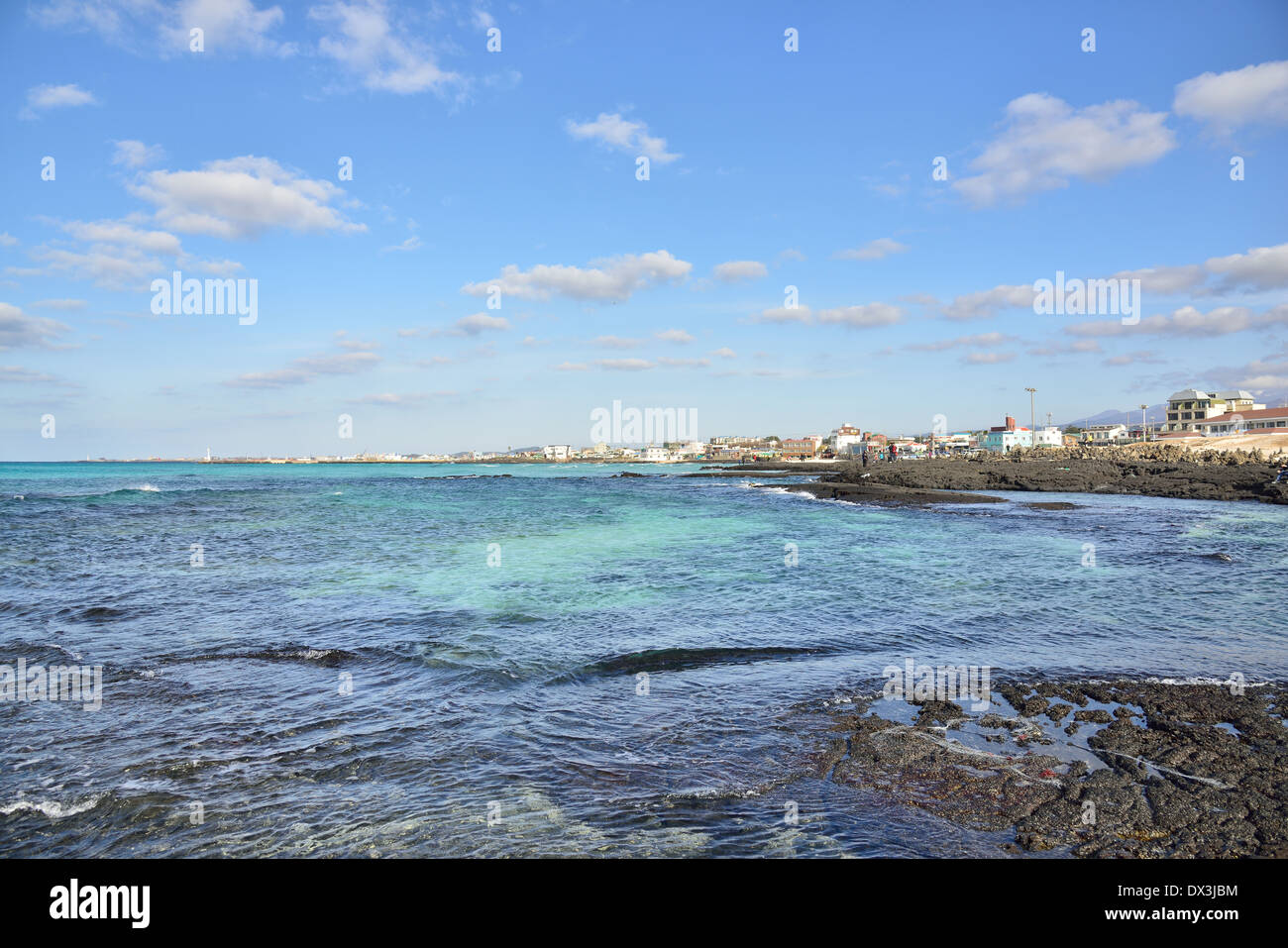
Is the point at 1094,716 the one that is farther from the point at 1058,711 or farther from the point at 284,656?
the point at 284,656

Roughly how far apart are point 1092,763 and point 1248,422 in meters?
107

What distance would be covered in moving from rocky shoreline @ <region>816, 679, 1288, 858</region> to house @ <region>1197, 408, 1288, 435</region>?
3961 inches

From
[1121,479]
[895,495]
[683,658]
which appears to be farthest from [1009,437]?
[683,658]

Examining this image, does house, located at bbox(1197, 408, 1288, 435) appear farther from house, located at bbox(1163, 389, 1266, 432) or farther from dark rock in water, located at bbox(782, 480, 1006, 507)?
dark rock in water, located at bbox(782, 480, 1006, 507)

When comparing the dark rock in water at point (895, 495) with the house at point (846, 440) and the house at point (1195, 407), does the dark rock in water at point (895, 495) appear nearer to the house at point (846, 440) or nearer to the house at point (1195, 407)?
the house at point (1195, 407)

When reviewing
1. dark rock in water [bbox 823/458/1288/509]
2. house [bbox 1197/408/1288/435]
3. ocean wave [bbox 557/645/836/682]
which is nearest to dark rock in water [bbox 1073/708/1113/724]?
ocean wave [bbox 557/645/836/682]

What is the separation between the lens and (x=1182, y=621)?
11.9 m

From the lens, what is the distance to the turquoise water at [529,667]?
5.34 metres

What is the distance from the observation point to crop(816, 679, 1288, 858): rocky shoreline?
16.3 ft

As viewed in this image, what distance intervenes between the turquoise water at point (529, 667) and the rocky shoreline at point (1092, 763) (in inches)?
19.4

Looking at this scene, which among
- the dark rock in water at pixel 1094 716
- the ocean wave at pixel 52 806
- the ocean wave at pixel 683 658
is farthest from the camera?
the ocean wave at pixel 683 658

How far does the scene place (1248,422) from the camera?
8506cm

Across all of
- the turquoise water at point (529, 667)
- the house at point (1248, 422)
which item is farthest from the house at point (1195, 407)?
the turquoise water at point (529, 667)
